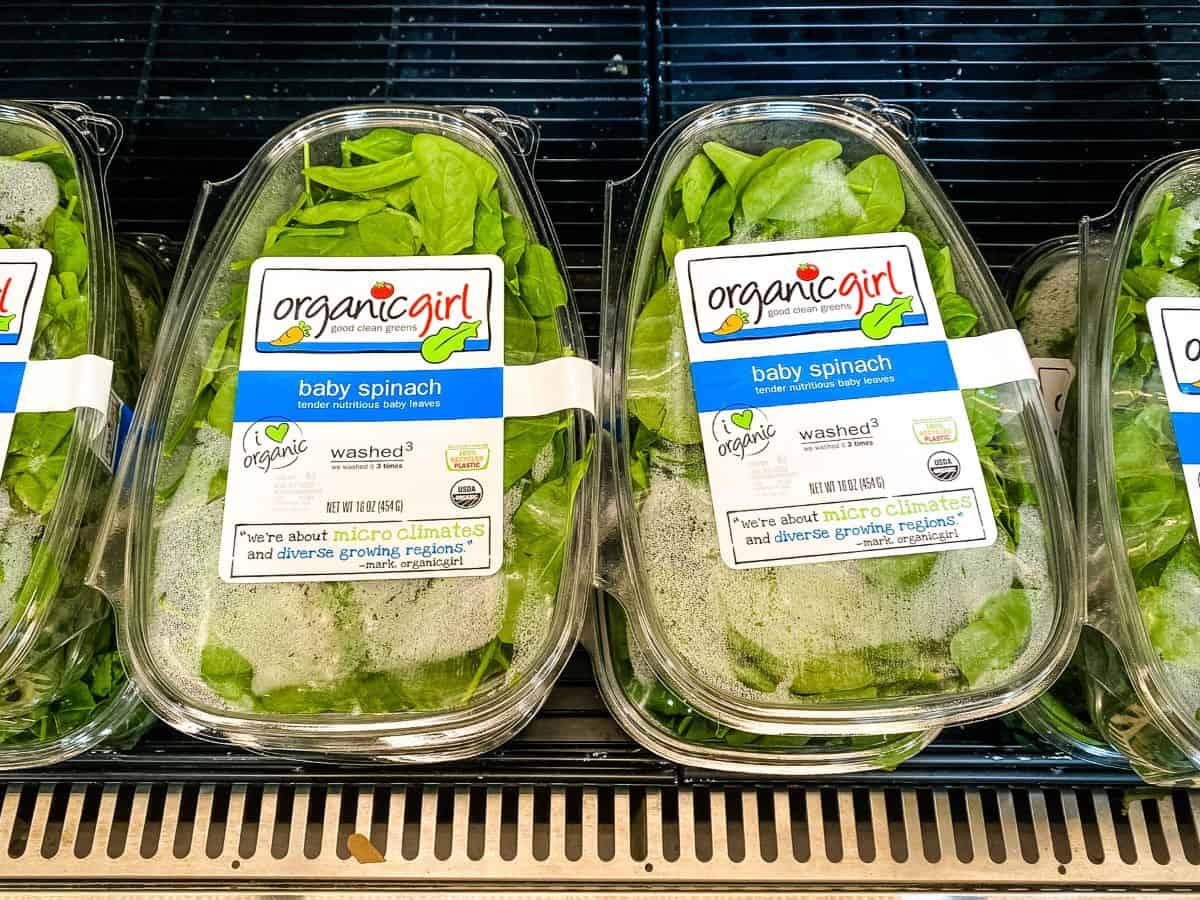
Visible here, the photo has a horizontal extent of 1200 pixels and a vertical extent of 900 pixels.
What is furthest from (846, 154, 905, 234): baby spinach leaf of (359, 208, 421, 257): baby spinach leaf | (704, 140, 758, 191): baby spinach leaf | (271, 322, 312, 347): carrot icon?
(271, 322, 312, 347): carrot icon

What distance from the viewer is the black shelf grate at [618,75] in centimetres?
110

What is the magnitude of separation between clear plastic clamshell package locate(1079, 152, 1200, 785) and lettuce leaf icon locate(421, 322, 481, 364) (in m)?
0.59

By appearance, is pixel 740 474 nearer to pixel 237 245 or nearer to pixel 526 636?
pixel 526 636

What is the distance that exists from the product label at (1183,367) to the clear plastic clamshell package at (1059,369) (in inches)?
3.3

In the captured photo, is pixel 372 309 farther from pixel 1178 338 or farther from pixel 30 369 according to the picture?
pixel 1178 338

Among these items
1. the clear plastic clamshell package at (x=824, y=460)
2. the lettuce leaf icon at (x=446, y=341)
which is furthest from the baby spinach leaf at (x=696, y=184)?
the lettuce leaf icon at (x=446, y=341)

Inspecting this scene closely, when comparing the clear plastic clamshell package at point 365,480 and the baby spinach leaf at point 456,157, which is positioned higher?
the baby spinach leaf at point 456,157

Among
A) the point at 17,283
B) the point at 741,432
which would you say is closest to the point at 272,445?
the point at 17,283

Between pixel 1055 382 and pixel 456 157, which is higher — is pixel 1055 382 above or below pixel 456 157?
below

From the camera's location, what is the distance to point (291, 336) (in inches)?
32.5

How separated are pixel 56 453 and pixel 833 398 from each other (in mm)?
715

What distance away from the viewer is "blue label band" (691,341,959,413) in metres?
0.81

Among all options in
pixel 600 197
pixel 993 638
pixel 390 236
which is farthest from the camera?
pixel 600 197

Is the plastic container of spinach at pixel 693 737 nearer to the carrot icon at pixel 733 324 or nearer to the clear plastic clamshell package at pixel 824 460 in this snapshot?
the clear plastic clamshell package at pixel 824 460
